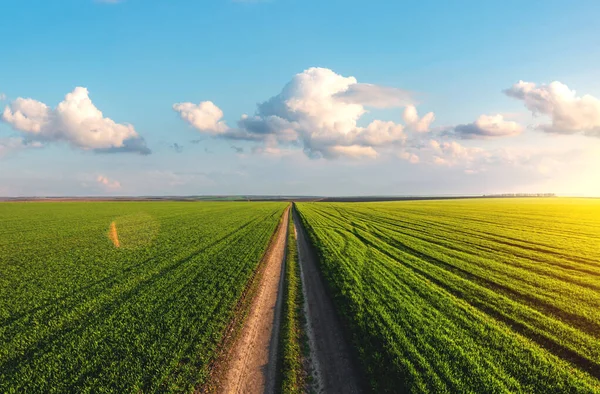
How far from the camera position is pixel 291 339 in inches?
451

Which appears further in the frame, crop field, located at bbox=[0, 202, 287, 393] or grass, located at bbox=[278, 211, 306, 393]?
crop field, located at bbox=[0, 202, 287, 393]

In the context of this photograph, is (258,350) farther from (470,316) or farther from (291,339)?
(470,316)

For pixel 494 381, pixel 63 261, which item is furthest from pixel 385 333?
pixel 63 261

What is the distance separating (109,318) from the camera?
42.4 ft

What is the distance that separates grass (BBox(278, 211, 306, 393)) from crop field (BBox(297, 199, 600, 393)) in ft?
6.83

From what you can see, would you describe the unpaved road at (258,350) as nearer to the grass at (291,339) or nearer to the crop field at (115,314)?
the grass at (291,339)

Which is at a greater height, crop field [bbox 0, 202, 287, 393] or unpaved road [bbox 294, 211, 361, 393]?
crop field [bbox 0, 202, 287, 393]

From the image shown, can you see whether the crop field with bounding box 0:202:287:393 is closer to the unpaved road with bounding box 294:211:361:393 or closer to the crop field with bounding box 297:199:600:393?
the unpaved road with bounding box 294:211:361:393

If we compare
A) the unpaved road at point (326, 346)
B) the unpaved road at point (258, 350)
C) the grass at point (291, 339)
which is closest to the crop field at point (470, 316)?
the unpaved road at point (326, 346)

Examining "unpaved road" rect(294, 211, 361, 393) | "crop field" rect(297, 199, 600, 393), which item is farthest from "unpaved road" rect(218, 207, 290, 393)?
"crop field" rect(297, 199, 600, 393)

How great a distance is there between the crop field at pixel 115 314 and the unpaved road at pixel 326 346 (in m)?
3.72

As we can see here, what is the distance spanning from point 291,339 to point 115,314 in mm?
8454

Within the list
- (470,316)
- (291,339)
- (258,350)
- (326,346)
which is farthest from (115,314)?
(470,316)

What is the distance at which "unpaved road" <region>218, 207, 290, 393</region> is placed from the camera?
901 centimetres
